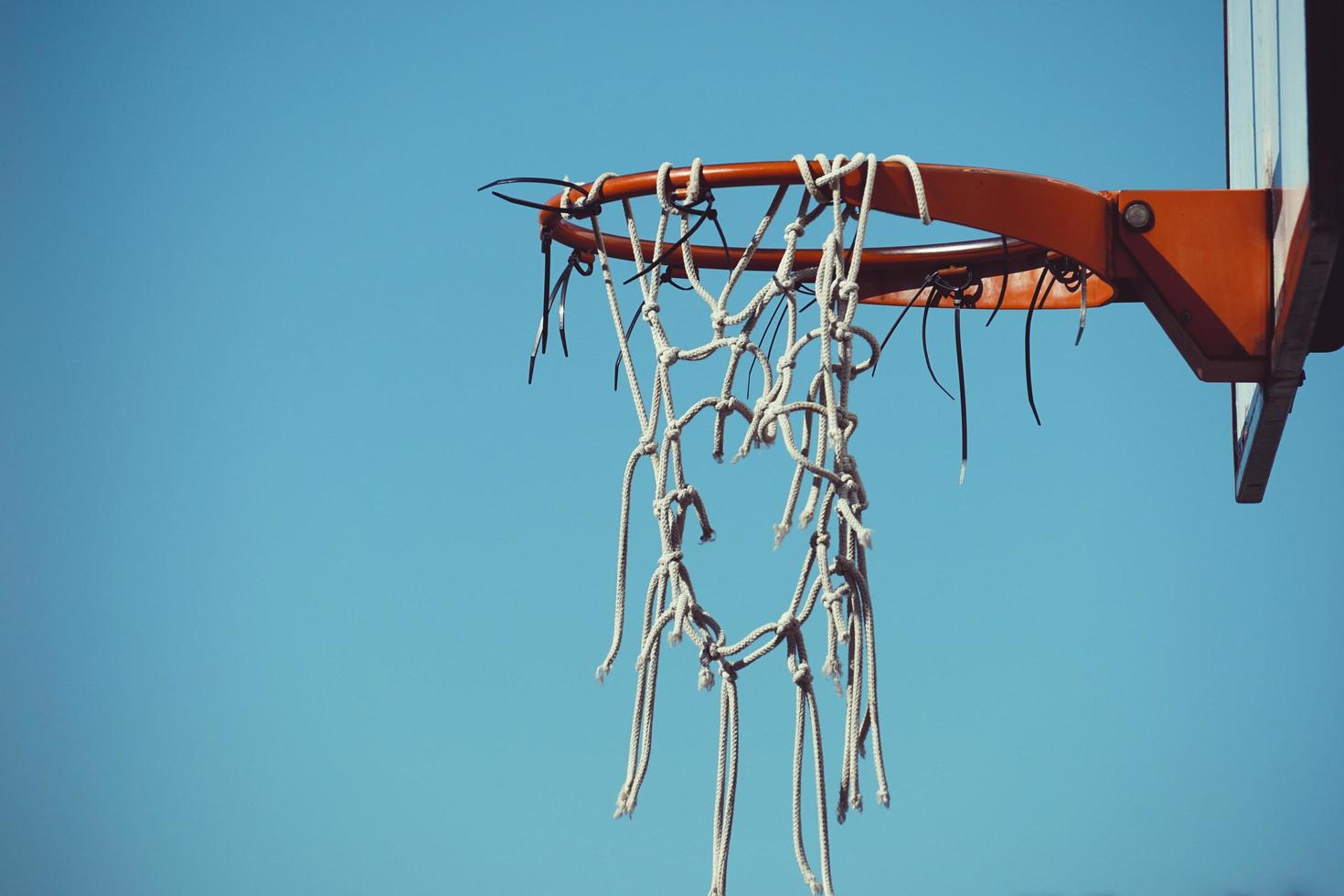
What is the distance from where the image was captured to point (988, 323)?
3.79 meters

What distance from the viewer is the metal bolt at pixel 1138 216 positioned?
10.4 feet

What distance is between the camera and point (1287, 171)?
2.94 metres

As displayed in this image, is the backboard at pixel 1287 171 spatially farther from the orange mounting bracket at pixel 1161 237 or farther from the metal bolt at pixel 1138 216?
the metal bolt at pixel 1138 216

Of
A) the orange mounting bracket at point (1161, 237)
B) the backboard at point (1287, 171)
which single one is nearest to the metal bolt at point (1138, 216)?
the orange mounting bracket at point (1161, 237)

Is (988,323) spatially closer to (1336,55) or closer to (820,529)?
(820,529)

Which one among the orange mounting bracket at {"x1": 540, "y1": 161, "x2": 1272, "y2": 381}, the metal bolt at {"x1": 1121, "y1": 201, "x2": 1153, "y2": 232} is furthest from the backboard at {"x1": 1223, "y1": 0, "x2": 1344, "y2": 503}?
the metal bolt at {"x1": 1121, "y1": 201, "x2": 1153, "y2": 232}

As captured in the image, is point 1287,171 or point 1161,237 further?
point 1161,237

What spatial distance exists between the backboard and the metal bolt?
22cm

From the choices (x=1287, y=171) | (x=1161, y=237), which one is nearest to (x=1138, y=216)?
(x=1161, y=237)

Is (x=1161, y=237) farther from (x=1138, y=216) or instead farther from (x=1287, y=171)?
(x=1287, y=171)

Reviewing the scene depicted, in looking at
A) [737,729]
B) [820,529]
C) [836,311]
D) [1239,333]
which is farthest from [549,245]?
[1239,333]

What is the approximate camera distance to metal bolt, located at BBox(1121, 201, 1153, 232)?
10.4 ft

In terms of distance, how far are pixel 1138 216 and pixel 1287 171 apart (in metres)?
0.31

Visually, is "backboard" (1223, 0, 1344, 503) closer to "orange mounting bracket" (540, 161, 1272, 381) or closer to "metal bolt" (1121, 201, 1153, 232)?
"orange mounting bracket" (540, 161, 1272, 381)
